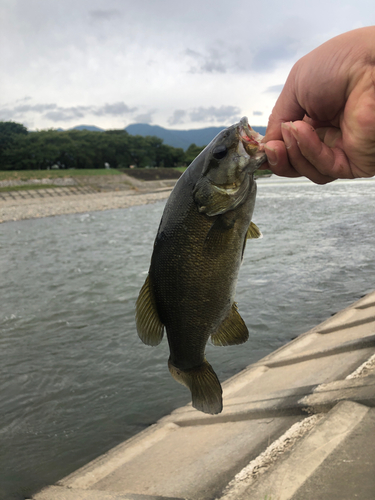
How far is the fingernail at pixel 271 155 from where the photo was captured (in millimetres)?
2369

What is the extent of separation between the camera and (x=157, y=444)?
16.3 feet

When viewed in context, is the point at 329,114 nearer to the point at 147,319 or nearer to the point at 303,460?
the point at 147,319

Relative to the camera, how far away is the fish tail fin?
2.41m

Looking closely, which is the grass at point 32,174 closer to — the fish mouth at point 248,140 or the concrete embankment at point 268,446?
the concrete embankment at point 268,446

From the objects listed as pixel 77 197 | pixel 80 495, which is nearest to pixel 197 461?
pixel 80 495

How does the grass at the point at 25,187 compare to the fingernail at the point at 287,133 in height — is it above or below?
above

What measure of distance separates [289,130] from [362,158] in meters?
0.49

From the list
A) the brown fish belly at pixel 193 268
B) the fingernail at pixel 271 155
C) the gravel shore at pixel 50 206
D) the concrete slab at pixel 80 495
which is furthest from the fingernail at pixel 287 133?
the gravel shore at pixel 50 206

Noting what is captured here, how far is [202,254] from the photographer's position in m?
2.31

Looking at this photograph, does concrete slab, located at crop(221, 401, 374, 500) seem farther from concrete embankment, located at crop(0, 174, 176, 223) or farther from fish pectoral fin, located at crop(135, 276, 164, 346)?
concrete embankment, located at crop(0, 174, 176, 223)

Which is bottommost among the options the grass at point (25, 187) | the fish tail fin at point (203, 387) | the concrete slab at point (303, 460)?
the concrete slab at point (303, 460)

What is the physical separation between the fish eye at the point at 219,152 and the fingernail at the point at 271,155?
0.29 metres

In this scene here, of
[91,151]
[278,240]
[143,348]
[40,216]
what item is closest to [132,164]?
[91,151]

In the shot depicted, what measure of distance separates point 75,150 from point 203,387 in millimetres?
88392
